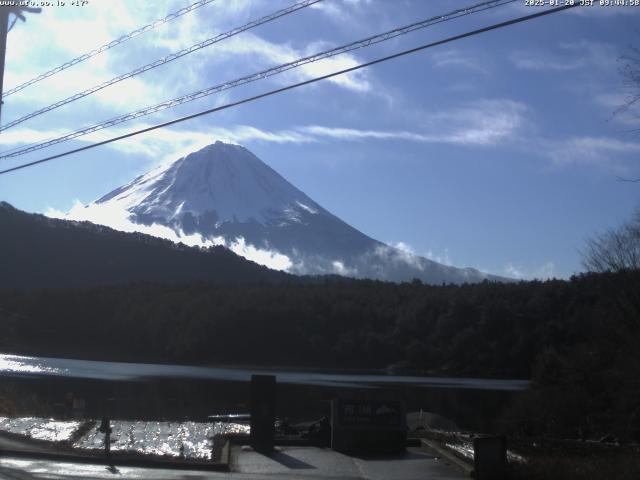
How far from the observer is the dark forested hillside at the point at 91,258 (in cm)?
14988

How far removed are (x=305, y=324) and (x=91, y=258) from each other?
167 feet

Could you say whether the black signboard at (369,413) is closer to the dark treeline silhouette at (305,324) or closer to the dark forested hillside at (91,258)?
the dark treeline silhouette at (305,324)

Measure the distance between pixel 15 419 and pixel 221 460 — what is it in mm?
9375

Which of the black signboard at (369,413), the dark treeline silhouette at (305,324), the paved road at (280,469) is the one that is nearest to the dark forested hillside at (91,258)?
the dark treeline silhouette at (305,324)

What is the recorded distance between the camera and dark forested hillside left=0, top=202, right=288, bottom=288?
150 metres

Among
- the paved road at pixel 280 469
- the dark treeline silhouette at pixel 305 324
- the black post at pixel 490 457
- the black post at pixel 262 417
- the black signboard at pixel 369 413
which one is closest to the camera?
the black post at pixel 490 457

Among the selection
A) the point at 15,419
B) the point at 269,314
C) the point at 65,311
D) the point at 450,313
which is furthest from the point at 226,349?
the point at 15,419

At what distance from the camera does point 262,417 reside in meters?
20.7

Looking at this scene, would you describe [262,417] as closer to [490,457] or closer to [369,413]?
[369,413]

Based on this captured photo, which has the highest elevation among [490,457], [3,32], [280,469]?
[3,32]

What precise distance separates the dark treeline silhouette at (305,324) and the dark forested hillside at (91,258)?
18110 mm

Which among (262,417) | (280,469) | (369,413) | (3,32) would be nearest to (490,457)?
(280,469)

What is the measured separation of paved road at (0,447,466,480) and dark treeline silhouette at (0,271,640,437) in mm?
69278

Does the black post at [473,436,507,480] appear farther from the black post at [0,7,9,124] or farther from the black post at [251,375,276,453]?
the black post at [0,7,9,124]
